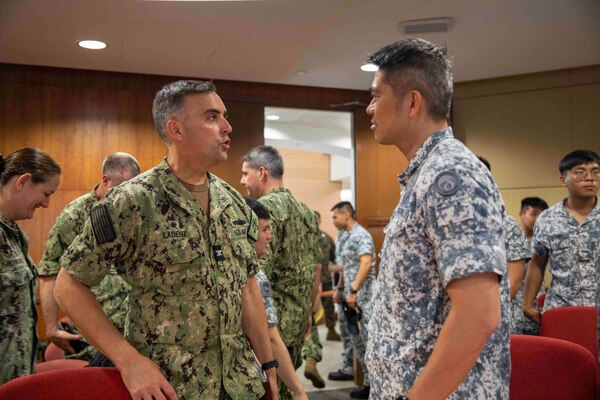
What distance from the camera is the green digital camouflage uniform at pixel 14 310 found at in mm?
2277

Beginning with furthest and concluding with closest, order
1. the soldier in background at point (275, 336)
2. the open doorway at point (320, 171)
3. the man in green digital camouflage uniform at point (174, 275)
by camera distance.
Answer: the open doorway at point (320, 171)
the soldier in background at point (275, 336)
the man in green digital camouflage uniform at point (174, 275)

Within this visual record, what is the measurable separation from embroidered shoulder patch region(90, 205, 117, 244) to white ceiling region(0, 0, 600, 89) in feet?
8.61

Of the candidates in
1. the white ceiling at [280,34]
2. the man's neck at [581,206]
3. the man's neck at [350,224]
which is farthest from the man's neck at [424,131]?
the man's neck at [350,224]

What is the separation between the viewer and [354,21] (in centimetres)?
431

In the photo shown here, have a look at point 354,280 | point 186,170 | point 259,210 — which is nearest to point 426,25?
point 259,210

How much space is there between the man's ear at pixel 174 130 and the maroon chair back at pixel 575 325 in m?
1.76

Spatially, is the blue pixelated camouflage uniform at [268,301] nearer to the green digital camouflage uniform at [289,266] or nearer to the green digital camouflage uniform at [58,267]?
the green digital camouflage uniform at [289,266]

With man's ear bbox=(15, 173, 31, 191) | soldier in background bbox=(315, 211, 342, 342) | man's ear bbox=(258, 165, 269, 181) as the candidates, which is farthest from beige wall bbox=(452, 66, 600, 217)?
man's ear bbox=(15, 173, 31, 191)

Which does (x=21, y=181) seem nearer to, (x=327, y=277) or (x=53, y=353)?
(x=53, y=353)

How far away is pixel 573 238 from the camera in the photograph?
3438 millimetres

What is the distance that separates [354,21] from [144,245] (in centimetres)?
314

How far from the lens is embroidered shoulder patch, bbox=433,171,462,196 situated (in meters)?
1.22

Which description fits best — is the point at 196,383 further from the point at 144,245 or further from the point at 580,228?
the point at 580,228

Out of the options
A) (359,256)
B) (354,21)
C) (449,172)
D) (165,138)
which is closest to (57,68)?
(354,21)
